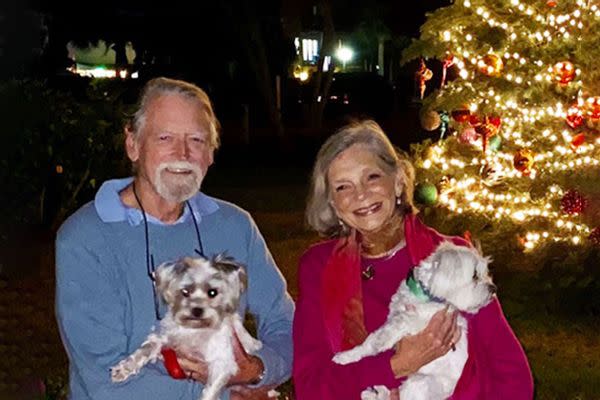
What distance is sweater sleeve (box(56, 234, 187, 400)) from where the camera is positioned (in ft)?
11.5

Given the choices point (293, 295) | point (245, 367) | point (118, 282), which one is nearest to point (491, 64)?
point (293, 295)

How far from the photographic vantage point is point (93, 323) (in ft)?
11.4

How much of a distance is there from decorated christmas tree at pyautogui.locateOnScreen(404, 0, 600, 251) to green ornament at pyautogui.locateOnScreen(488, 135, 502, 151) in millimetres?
17

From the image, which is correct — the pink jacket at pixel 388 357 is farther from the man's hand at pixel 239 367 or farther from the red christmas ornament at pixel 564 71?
the red christmas ornament at pixel 564 71

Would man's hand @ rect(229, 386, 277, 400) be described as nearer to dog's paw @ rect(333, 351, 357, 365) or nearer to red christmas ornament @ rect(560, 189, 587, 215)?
dog's paw @ rect(333, 351, 357, 365)

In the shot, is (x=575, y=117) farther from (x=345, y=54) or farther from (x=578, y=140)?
(x=345, y=54)

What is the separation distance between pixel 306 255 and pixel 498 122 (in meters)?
6.48

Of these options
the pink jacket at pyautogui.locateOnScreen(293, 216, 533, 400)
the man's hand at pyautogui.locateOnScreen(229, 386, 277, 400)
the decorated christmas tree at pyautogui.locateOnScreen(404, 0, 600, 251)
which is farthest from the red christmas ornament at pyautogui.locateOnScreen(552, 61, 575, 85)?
the man's hand at pyautogui.locateOnScreen(229, 386, 277, 400)

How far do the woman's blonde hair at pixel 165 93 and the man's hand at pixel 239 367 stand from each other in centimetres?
81

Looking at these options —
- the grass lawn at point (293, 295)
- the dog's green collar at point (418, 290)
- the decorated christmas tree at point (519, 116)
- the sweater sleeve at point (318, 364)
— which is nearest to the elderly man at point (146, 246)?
the sweater sleeve at point (318, 364)

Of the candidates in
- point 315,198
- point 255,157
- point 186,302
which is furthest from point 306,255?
point 255,157

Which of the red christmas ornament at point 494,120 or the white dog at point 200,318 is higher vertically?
the red christmas ornament at point 494,120

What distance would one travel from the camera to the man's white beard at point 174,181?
3.59 m

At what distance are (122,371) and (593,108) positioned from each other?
6.61m
